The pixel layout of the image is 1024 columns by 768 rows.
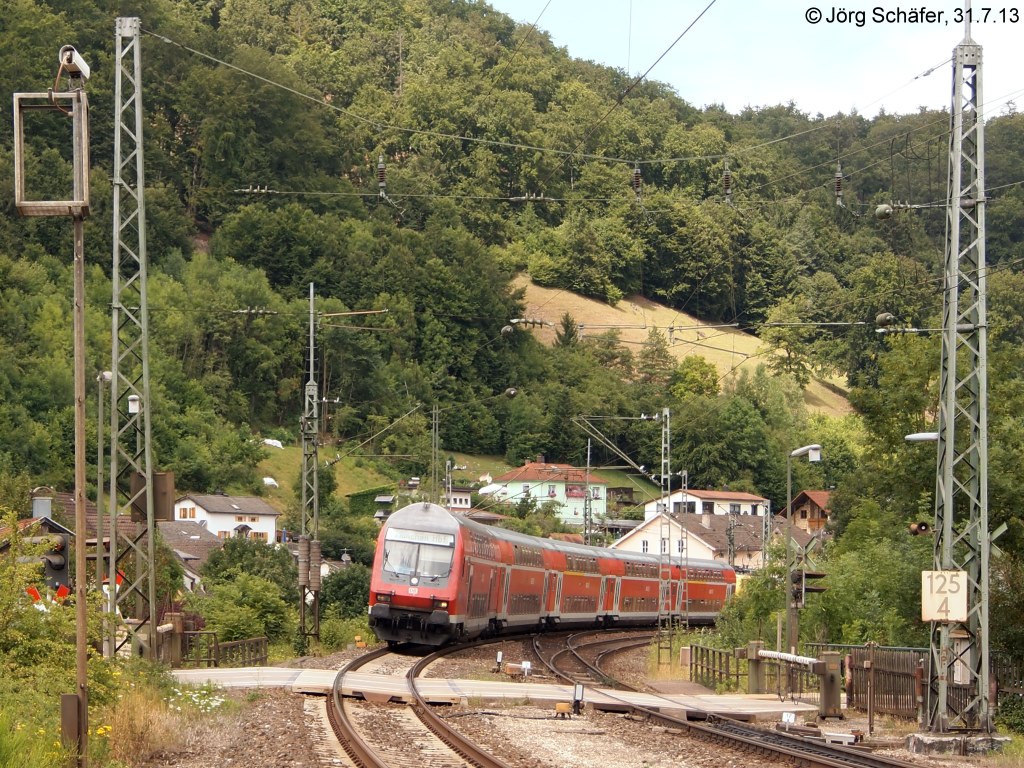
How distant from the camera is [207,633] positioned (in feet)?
86.7

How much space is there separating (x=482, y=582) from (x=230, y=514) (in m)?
46.7

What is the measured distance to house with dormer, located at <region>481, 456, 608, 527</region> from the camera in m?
87.7

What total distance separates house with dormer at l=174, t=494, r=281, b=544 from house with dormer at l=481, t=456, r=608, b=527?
12594 mm

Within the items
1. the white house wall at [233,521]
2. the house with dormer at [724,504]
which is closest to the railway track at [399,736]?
the white house wall at [233,521]

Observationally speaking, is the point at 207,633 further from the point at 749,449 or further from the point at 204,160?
the point at 204,160

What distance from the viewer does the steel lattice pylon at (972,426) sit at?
18672 millimetres

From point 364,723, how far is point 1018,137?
119 meters

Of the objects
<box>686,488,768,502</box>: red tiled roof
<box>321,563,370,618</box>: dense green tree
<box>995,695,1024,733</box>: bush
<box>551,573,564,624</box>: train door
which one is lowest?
<box>321,563,370,618</box>: dense green tree

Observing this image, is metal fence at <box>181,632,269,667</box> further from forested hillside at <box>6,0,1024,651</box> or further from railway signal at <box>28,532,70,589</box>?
forested hillside at <box>6,0,1024,651</box>

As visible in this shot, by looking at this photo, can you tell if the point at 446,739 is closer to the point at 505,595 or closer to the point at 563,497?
the point at 505,595

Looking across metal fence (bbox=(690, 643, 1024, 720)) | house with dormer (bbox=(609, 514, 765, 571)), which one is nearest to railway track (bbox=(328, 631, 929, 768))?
metal fence (bbox=(690, 643, 1024, 720))

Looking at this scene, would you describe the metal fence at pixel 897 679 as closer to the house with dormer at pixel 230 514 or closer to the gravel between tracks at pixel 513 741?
the gravel between tracks at pixel 513 741

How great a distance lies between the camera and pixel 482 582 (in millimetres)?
34156

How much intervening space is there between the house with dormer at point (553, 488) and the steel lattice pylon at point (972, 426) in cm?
6240
